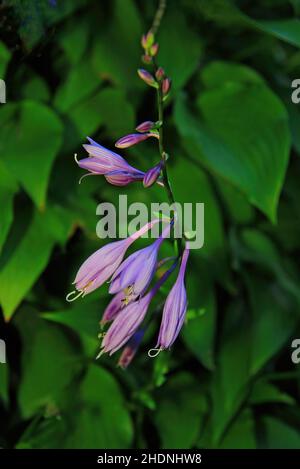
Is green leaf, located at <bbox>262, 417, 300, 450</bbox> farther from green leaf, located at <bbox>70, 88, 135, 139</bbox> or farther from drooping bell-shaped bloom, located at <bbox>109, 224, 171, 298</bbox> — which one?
drooping bell-shaped bloom, located at <bbox>109, 224, 171, 298</bbox>

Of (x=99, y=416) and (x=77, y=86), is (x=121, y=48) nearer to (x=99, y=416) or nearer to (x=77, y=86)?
(x=77, y=86)

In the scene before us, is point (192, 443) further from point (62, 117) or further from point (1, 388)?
point (62, 117)

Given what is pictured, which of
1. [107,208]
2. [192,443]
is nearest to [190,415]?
[192,443]

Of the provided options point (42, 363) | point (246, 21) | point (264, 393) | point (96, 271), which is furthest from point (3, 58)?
point (264, 393)

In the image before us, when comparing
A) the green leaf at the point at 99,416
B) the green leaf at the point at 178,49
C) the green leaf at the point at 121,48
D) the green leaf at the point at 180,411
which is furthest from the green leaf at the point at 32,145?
the green leaf at the point at 180,411

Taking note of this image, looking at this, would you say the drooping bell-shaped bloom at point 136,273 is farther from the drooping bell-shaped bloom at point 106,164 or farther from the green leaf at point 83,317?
the green leaf at point 83,317
